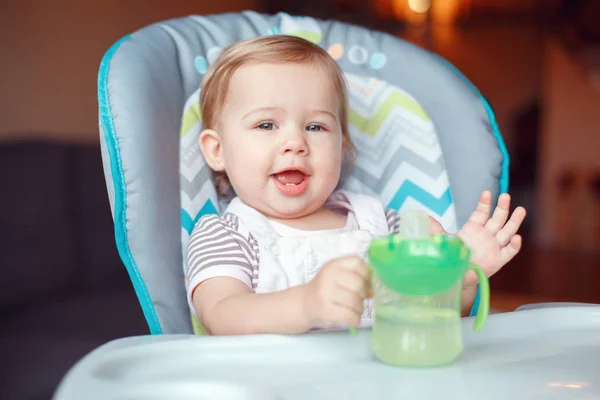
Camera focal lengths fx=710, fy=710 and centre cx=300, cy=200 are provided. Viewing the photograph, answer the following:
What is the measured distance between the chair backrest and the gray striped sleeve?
0.04m

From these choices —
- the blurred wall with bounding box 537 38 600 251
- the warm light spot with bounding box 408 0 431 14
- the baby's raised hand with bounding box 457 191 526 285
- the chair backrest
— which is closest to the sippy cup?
the baby's raised hand with bounding box 457 191 526 285

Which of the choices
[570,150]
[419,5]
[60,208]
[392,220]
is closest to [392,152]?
[392,220]

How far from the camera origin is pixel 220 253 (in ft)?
2.96

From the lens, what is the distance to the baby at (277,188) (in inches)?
34.4

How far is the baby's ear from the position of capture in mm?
1039

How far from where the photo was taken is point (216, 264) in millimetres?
887

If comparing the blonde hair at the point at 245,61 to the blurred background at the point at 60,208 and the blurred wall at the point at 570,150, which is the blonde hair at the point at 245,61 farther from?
the blurred wall at the point at 570,150

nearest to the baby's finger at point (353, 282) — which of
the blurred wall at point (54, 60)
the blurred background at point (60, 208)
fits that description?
the blurred background at point (60, 208)

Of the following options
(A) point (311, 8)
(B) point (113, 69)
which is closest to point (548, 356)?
(B) point (113, 69)

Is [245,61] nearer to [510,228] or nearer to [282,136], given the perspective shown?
[282,136]

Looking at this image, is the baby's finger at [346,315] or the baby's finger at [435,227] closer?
the baby's finger at [346,315]

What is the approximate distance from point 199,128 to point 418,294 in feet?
1.85

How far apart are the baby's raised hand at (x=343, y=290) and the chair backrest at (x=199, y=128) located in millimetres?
339

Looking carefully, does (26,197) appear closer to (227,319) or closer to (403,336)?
(227,319)
